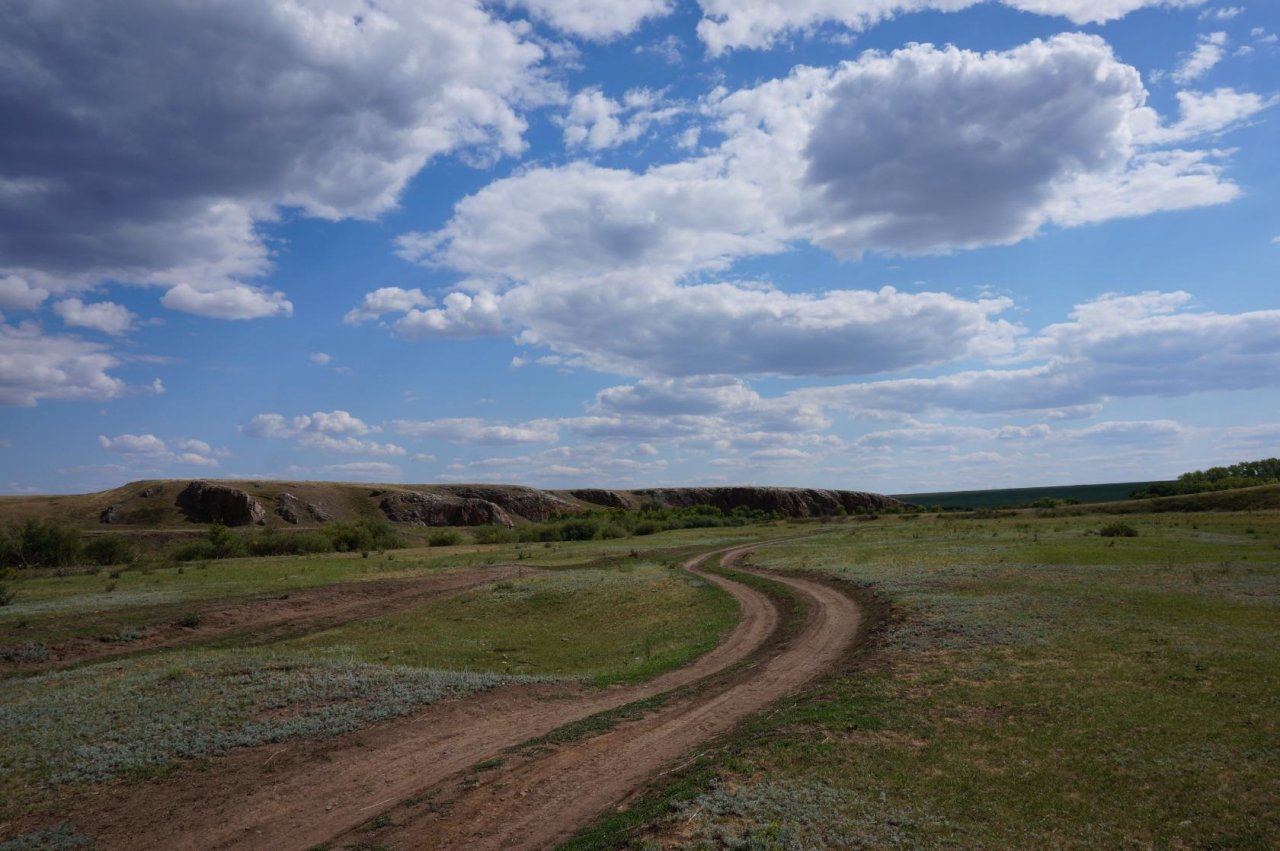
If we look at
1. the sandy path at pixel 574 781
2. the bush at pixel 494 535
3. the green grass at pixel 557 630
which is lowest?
the bush at pixel 494 535

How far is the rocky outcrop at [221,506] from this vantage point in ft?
352

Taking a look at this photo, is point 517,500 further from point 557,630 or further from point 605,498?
point 557,630

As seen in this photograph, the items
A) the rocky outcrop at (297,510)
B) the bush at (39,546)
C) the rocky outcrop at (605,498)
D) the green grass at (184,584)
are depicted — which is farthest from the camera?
the rocky outcrop at (605,498)

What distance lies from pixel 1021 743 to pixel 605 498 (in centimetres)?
16519

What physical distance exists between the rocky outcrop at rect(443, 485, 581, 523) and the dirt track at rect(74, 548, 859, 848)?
13262 cm

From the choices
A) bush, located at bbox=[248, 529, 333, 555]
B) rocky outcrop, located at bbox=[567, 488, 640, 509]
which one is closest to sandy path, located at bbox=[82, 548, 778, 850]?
bush, located at bbox=[248, 529, 333, 555]

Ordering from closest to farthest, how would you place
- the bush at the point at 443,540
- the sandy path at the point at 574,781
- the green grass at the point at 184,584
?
the sandy path at the point at 574,781 < the green grass at the point at 184,584 < the bush at the point at 443,540

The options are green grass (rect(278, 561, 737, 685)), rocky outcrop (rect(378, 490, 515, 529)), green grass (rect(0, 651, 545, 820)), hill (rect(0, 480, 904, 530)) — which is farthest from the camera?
rocky outcrop (rect(378, 490, 515, 529))

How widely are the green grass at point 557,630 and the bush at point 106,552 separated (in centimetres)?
4103

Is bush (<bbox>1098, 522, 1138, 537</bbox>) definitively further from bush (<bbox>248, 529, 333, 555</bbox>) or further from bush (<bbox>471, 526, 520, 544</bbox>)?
bush (<bbox>248, 529, 333, 555</bbox>)

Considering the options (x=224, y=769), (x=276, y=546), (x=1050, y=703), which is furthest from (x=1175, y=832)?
(x=276, y=546)

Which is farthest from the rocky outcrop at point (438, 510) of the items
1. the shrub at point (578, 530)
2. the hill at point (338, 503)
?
the shrub at point (578, 530)

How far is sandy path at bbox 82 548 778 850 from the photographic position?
9.66 m

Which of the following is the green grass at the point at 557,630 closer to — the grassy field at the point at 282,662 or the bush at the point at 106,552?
the grassy field at the point at 282,662
